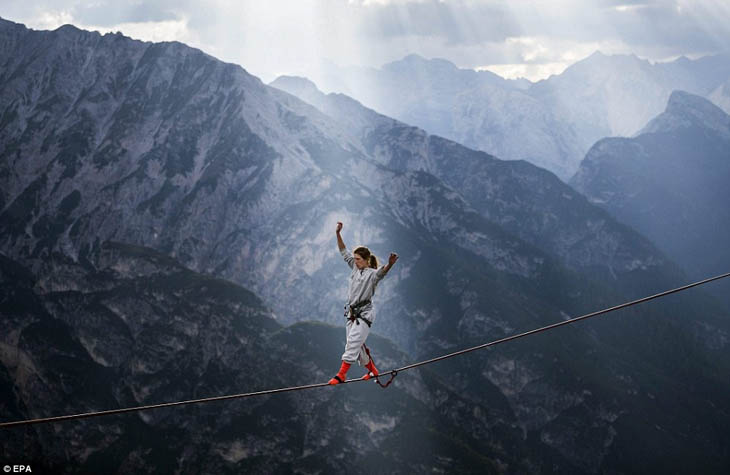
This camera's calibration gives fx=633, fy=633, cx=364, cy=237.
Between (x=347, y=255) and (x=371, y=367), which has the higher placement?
(x=347, y=255)

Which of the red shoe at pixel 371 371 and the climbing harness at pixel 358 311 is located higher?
the climbing harness at pixel 358 311

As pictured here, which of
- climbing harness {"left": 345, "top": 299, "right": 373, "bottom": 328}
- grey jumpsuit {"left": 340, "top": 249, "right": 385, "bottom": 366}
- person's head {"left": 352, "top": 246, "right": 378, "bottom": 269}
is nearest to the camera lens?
grey jumpsuit {"left": 340, "top": 249, "right": 385, "bottom": 366}

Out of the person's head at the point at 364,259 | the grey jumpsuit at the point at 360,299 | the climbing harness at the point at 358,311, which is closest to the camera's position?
the grey jumpsuit at the point at 360,299

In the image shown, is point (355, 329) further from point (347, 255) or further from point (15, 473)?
point (15, 473)

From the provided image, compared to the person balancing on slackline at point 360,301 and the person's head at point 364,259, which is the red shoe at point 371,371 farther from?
the person's head at point 364,259

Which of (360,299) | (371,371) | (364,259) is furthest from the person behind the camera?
(371,371)

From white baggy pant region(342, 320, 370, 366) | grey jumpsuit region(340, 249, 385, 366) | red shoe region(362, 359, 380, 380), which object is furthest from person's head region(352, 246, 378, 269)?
red shoe region(362, 359, 380, 380)

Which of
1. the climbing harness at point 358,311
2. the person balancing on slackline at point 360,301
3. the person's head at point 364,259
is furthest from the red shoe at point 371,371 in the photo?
the person's head at point 364,259

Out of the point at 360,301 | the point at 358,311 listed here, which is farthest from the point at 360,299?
the point at 358,311

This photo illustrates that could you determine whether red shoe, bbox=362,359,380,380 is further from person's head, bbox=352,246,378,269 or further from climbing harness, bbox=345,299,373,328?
person's head, bbox=352,246,378,269

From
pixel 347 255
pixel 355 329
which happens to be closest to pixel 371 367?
pixel 355 329

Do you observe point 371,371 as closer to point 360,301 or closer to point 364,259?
point 360,301
